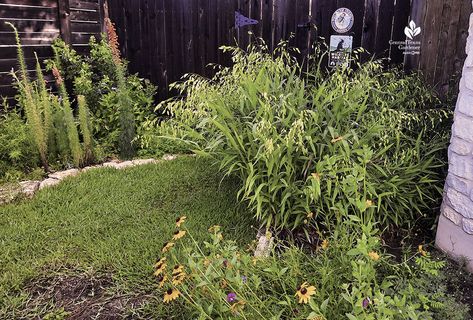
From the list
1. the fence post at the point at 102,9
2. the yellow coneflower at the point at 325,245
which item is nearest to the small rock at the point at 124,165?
the fence post at the point at 102,9

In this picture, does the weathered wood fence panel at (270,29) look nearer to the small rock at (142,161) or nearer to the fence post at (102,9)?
the fence post at (102,9)

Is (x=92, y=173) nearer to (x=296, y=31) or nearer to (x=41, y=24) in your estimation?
(x=41, y=24)

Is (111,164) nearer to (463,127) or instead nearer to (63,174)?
(63,174)

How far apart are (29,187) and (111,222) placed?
0.97 meters

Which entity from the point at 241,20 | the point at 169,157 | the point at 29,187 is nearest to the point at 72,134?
the point at 29,187

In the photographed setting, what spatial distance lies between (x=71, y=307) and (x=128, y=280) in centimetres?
30

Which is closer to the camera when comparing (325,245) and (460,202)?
(325,245)

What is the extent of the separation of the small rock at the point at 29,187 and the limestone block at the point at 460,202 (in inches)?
113

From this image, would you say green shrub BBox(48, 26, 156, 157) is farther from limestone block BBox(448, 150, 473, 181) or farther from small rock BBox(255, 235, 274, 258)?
limestone block BBox(448, 150, 473, 181)

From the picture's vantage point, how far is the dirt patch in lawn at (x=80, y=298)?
199 cm

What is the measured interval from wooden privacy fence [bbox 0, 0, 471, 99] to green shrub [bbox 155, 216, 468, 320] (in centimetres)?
210

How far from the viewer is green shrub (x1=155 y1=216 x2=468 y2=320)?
157 centimetres

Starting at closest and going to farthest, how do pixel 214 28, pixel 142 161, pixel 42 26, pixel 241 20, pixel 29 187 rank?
pixel 29 187, pixel 142 161, pixel 42 26, pixel 241 20, pixel 214 28

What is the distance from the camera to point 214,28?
16.2 ft
